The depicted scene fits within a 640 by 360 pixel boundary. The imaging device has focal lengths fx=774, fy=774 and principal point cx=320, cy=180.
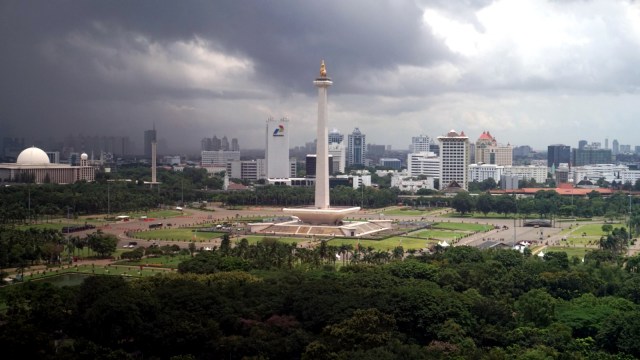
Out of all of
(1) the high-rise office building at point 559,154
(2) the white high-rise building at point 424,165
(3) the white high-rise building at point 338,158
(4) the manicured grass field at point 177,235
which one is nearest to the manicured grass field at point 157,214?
(4) the manicured grass field at point 177,235

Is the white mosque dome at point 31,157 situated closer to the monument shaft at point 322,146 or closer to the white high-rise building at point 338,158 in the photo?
the monument shaft at point 322,146

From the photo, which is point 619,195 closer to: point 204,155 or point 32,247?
point 32,247

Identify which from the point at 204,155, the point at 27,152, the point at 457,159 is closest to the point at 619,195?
the point at 457,159

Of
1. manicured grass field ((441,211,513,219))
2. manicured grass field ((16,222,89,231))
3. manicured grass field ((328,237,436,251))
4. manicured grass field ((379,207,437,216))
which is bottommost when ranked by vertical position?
manicured grass field ((328,237,436,251))

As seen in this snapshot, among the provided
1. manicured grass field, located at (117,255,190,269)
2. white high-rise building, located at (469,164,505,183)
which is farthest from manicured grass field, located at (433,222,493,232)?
white high-rise building, located at (469,164,505,183)

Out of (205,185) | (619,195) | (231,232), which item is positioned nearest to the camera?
(231,232)

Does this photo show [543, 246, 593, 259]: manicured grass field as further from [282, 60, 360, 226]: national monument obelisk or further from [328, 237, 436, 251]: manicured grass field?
[282, 60, 360, 226]: national monument obelisk
